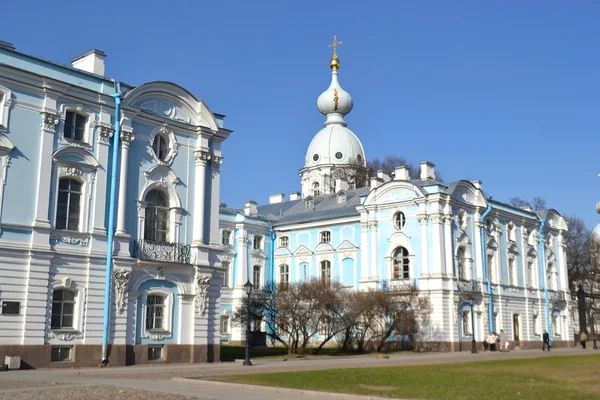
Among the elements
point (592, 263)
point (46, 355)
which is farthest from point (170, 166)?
point (592, 263)

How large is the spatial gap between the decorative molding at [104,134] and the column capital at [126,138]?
0.55 meters

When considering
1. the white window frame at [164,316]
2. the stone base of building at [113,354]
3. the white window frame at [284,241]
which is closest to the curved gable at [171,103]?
the white window frame at [164,316]

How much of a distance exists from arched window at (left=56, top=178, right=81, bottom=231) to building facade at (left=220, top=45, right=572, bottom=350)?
844 inches

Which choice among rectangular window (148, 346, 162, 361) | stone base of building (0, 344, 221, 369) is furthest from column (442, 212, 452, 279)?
rectangular window (148, 346, 162, 361)

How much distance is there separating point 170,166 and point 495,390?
16.5m

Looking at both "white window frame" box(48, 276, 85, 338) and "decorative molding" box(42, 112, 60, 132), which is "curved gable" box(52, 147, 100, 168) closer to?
"decorative molding" box(42, 112, 60, 132)

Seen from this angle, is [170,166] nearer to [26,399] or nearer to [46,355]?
[46,355]

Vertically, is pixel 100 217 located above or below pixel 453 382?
above

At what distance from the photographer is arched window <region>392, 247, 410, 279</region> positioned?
41.1 metres

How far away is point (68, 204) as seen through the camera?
2369cm

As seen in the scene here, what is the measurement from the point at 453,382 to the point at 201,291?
13203 millimetres

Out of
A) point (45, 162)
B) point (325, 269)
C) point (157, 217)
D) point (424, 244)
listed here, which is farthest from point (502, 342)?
point (45, 162)

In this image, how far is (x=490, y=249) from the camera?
44.2 meters

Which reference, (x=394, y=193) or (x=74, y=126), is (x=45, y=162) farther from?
(x=394, y=193)
